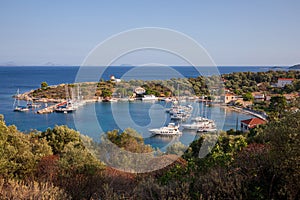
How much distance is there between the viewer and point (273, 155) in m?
3.62

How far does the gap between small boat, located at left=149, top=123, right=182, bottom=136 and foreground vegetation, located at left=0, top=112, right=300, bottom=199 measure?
5815 millimetres

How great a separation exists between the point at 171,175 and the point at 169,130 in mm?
9373

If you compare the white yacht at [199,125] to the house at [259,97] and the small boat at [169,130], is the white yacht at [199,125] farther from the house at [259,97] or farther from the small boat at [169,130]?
the house at [259,97]

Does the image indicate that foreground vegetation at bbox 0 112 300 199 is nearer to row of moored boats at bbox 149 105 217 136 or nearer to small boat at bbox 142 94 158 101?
row of moored boats at bbox 149 105 217 136

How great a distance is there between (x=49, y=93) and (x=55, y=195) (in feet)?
107

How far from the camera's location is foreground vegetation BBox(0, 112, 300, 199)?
3.46m

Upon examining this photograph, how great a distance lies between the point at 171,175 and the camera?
4.63 m

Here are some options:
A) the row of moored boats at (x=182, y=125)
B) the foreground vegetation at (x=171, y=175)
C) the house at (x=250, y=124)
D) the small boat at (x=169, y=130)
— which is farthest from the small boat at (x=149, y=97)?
the foreground vegetation at (x=171, y=175)

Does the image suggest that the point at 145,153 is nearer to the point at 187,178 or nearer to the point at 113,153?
the point at 113,153

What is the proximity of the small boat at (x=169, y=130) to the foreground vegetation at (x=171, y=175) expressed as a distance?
5815 millimetres

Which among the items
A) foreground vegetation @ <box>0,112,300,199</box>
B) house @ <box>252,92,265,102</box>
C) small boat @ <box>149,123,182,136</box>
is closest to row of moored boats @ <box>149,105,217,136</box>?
small boat @ <box>149,123,182,136</box>

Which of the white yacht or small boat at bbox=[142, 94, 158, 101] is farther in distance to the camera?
small boat at bbox=[142, 94, 158, 101]

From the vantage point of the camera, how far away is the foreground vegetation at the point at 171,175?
136 inches

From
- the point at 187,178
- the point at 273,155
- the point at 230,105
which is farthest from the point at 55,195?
the point at 230,105
